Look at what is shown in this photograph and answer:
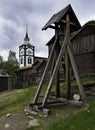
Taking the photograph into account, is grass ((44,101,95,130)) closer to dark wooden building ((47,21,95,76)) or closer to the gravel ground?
the gravel ground

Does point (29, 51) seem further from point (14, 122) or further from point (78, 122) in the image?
point (78, 122)

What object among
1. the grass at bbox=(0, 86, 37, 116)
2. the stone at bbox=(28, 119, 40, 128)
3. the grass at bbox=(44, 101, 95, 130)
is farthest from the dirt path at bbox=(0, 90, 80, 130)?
the grass at bbox=(0, 86, 37, 116)

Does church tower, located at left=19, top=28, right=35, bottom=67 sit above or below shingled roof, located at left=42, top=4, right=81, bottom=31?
above

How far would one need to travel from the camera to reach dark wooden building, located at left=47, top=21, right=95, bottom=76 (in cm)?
2988

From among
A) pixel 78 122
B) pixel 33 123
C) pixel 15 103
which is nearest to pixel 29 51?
pixel 15 103

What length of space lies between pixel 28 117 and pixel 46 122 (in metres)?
1.44

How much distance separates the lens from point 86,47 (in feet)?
101

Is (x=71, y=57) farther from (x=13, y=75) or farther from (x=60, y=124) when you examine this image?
(x=13, y=75)

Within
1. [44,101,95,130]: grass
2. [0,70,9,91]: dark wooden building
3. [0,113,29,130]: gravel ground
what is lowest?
[0,113,29,130]: gravel ground

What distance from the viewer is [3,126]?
37.4 feet

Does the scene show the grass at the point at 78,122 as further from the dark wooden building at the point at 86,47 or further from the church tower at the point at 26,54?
the church tower at the point at 26,54

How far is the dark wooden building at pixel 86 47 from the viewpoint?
29.9 metres

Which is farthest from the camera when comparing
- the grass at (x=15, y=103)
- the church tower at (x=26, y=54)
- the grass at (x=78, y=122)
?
the church tower at (x=26, y=54)

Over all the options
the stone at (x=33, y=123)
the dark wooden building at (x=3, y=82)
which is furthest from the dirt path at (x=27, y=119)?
the dark wooden building at (x=3, y=82)
